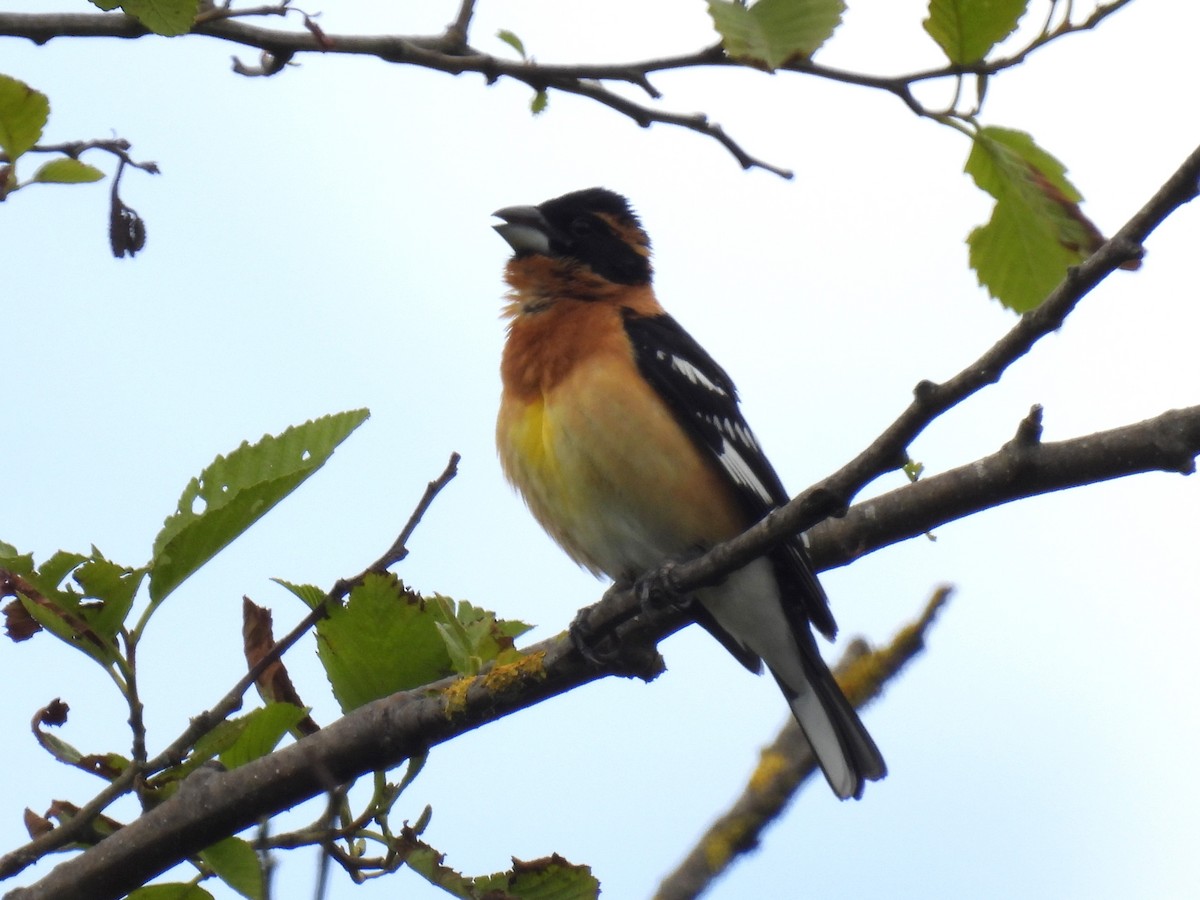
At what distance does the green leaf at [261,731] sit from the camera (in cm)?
364

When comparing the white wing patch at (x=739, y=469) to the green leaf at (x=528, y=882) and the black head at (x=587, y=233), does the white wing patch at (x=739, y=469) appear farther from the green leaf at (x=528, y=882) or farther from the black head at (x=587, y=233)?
the green leaf at (x=528, y=882)

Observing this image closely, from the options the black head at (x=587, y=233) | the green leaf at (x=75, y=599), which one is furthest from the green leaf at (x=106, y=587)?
the black head at (x=587, y=233)

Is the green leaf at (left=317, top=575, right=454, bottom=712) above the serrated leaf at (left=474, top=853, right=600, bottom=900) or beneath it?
above

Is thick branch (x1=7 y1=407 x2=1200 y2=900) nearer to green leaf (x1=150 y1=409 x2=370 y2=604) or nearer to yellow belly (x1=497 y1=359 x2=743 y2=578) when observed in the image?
green leaf (x1=150 y1=409 x2=370 y2=604)

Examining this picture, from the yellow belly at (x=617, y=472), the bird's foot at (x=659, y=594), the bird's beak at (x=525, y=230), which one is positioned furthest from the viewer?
the bird's beak at (x=525, y=230)

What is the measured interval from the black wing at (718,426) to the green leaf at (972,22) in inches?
113

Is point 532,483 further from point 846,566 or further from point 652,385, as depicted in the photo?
point 846,566

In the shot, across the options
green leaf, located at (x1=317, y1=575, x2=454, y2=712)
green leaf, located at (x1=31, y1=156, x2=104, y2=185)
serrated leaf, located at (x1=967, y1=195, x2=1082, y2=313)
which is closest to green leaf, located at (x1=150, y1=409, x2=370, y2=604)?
green leaf, located at (x1=317, y1=575, x2=454, y2=712)

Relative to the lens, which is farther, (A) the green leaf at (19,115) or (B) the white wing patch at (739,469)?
(B) the white wing patch at (739,469)

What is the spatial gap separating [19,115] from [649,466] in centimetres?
285

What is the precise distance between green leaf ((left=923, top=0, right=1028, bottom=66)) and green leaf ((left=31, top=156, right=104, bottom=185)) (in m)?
2.32

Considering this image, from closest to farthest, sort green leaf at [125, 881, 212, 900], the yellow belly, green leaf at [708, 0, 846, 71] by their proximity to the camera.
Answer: green leaf at [708, 0, 846, 71] < green leaf at [125, 881, 212, 900] < the yellow belly

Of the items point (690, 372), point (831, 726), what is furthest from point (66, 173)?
point (831, 726)

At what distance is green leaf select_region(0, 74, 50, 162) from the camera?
12.0ft
